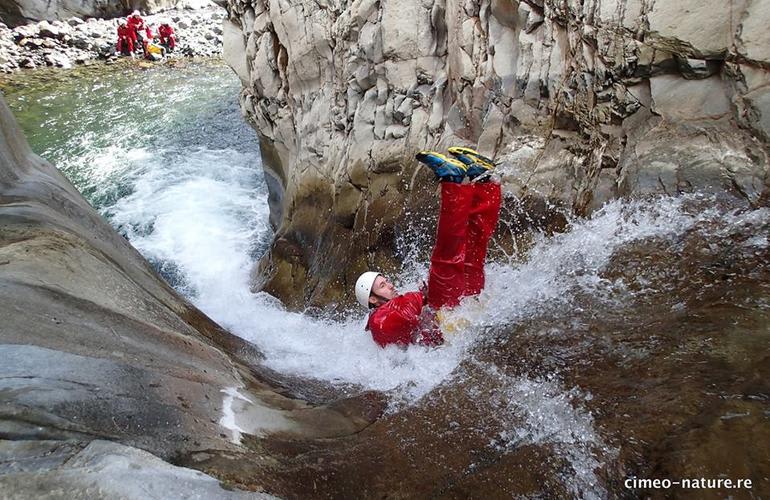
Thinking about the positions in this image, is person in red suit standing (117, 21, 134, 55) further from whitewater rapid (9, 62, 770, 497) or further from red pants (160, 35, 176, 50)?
whitewater rapid (9, 62, 770, 497)

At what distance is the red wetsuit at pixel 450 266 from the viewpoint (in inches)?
159

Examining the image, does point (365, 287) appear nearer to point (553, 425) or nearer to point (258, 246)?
point (553, 425)

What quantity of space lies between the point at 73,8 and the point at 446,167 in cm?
3037

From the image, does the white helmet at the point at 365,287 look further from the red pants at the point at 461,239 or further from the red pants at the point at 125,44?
the red pants at the point at 125,44

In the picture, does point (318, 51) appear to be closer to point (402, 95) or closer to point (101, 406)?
point (402, 95)

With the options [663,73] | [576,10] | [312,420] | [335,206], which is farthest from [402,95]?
[312,420]

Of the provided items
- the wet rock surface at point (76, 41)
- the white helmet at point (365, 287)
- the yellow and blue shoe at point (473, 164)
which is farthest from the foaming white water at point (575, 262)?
the wet rock surface at point (76, 41)

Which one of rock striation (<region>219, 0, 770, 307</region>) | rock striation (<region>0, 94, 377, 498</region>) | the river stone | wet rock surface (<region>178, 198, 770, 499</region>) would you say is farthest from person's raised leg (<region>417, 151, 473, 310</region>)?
the river stone

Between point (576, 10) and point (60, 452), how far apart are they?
512 cm

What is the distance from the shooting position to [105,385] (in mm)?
2447

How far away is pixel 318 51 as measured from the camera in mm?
8055

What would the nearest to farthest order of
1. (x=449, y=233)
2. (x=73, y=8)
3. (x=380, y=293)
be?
1. (x=449, y=233)
2. (x=380, y=293)
3. (x=73, y=8)

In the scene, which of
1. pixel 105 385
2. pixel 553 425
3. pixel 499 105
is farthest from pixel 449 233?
pixel 105 385

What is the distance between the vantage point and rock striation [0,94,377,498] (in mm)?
1900
